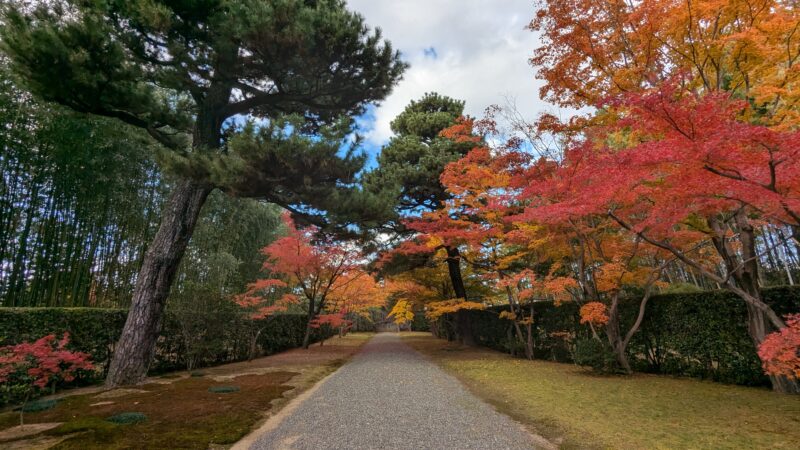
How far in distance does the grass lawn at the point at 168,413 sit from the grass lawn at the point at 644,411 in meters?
3.01

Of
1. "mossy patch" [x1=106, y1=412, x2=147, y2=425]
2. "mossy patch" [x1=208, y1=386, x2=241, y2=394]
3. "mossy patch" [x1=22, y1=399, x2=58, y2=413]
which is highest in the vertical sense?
"mossy patch" [x1=106, y1=412, x2=147, y2=425]

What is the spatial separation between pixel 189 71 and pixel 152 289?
13.0 feet

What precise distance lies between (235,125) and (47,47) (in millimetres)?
3243

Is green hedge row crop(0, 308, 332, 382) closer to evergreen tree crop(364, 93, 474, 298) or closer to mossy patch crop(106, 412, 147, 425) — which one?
mossy patch crop(106, 412, 147, 425)

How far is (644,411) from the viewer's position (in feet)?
12.6

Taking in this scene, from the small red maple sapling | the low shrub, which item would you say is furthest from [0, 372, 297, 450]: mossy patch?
the low shrub

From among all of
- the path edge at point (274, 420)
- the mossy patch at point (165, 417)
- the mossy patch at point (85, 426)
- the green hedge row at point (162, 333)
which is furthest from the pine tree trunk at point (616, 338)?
the green hedge row at point (162, 333)

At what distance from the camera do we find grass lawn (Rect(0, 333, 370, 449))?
3.01m

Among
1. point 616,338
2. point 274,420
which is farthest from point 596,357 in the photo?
point 274,420

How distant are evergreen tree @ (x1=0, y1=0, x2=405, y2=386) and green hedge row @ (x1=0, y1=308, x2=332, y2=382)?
60cm

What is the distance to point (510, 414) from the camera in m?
3.92

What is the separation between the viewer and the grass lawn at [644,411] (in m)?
2.93

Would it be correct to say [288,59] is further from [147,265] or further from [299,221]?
[147,265]

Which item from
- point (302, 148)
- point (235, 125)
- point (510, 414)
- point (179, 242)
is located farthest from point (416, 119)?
point (510, 414)
